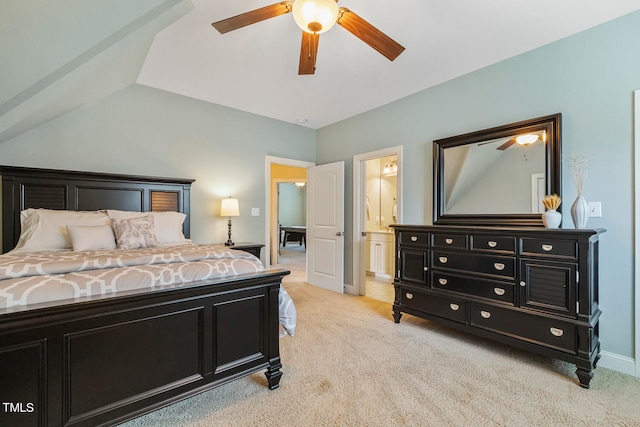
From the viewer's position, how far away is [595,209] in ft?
7.52

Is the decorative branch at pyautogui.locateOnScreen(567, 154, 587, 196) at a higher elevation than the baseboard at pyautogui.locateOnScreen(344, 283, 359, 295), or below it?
higher

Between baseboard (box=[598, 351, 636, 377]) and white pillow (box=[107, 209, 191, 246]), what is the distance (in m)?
3.86

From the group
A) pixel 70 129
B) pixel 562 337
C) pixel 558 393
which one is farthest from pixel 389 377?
pixel 70 129

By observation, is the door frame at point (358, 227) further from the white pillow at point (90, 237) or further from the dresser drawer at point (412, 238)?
the white pillow at point (90, 237)

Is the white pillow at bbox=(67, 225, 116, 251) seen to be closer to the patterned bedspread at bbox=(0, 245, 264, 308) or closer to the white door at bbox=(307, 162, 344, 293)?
the patterned bedspread at bbox=(0, 245, 264, 308)

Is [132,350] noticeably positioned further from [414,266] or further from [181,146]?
[181,146]

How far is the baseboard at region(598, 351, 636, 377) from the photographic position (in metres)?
2.12

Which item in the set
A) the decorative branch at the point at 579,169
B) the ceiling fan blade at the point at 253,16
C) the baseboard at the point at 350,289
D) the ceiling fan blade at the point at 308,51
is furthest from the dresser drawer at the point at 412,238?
the ceiling fan blade at the point at 253,16

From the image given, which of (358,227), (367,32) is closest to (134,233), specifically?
(367,32)

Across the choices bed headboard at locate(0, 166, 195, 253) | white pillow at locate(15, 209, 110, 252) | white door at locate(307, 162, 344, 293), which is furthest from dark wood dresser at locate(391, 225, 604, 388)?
white pillow at locate(15, 209, 110, 252)

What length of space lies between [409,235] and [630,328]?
1.77 meters

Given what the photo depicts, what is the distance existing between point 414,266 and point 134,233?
2750 millimetres

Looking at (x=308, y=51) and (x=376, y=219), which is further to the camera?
(x=376, y=219)

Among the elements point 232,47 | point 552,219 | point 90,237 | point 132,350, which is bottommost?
point 132,350
